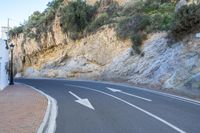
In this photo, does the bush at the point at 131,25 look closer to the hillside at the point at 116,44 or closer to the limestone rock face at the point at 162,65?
the hillside at the point at 116,44

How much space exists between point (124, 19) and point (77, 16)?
33.0 ft

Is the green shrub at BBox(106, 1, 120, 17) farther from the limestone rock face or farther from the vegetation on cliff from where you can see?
the limestone rock face

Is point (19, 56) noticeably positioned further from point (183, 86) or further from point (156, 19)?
point (183, 86)

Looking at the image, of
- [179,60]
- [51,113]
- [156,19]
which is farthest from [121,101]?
[156,19]

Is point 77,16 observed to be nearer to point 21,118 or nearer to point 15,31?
point 15,31

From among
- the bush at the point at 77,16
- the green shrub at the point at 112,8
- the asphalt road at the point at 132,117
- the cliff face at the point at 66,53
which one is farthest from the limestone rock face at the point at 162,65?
the bush at the point at 77,16

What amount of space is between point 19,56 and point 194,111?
159 ft

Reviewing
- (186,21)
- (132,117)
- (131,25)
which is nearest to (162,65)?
(186,21)

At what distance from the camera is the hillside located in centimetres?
2433

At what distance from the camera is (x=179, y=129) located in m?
9.41

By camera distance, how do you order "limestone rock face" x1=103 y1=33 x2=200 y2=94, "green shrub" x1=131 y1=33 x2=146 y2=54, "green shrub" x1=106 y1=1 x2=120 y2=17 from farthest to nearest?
1. "green shrub" x1=106 y1=1 x2=120 y2=17
2. "green shrub" x1=131 y1=33 x2=146 y2=54
3. "limestone rock face" x1=103 y1=33 x2=200 y2=94

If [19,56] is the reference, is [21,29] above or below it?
above

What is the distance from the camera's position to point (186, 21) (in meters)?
25.3

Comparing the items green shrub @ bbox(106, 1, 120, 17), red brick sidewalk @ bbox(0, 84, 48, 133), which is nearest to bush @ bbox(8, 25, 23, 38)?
green shrub @ bbox(106, 1, 120, 17)
